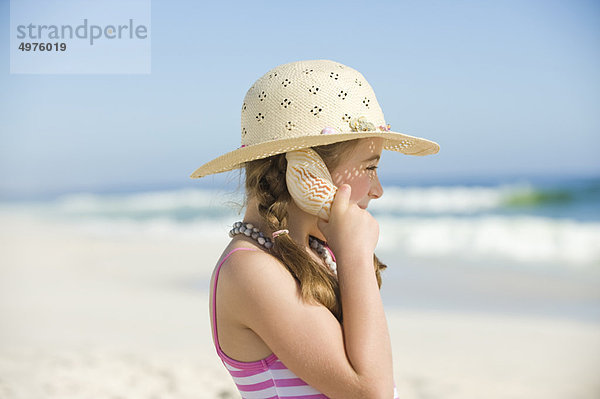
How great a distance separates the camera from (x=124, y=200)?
1007 inches

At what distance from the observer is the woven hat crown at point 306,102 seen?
194 centimetres

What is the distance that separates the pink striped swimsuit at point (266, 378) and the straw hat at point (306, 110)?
1.21 feet

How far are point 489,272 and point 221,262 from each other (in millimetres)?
7868

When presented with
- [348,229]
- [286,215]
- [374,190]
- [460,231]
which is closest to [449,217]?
[460,231]

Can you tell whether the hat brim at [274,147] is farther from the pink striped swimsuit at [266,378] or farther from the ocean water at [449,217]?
the ocean water at [449,217]

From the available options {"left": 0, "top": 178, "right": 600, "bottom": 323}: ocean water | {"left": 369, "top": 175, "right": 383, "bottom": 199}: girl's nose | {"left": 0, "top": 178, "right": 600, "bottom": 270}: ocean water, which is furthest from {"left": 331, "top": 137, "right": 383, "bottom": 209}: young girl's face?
{"left": 0, "top": 178, "right": 600, "bottom": 270}: ocean water

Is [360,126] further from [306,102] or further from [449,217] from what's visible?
[449,217]

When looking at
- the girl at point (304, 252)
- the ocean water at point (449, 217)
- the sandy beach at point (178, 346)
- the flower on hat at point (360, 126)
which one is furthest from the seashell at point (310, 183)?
the ocean water at point (449, 217)

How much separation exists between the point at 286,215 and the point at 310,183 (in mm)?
159

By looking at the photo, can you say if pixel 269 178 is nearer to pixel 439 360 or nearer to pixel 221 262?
pixel 221 262

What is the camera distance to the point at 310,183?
186 cm

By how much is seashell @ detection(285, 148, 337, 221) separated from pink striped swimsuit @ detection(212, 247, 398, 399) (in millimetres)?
224

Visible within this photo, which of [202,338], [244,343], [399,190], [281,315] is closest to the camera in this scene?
[281,315]

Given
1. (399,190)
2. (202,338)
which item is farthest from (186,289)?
(399,190)
